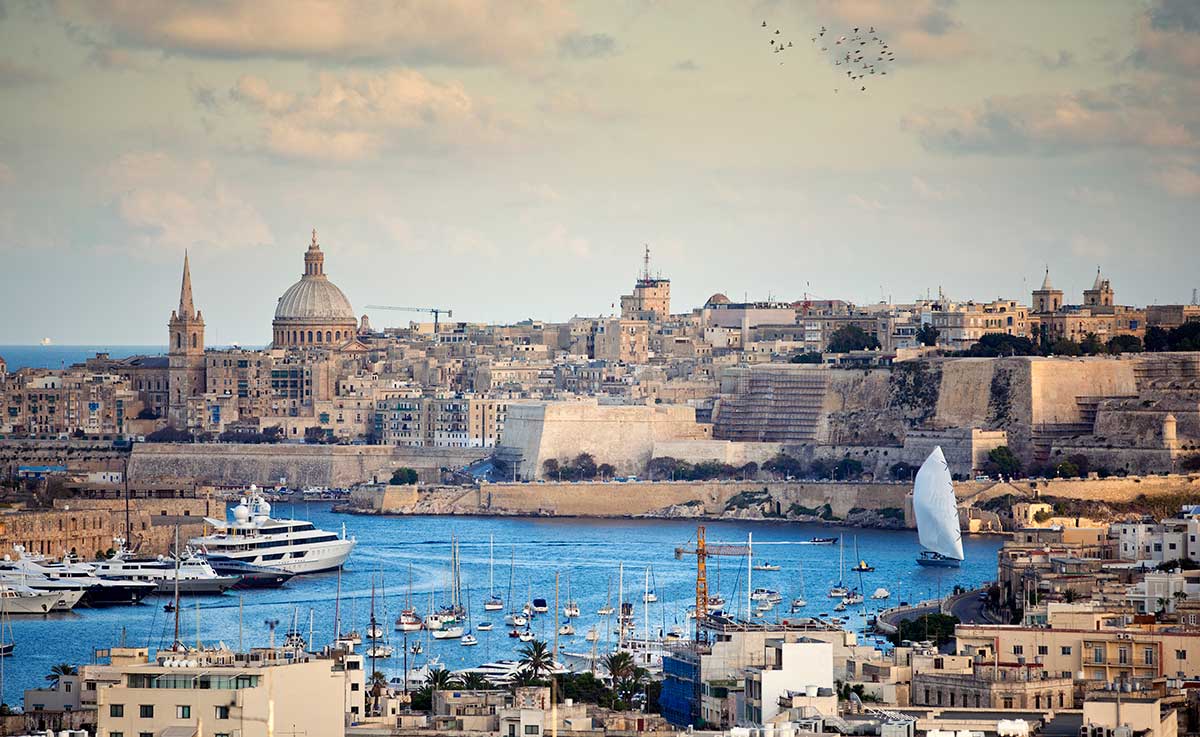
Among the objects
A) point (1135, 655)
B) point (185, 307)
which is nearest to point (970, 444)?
point (185, 307)

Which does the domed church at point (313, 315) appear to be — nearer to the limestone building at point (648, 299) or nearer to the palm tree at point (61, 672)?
the limestone building at point (648, 299)

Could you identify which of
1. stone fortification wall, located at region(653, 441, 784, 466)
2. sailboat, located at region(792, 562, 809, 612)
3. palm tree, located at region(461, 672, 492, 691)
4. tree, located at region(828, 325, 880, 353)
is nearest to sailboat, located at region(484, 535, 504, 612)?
sailboat, located at region(792, 562, 809, 612)

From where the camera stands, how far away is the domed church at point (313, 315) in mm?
→ 103062

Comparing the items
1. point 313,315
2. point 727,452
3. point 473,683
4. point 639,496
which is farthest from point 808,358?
point 473,683

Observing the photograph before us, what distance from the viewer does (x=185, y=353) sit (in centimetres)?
9431

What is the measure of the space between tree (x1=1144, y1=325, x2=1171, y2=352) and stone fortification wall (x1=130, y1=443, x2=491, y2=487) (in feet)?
57.5

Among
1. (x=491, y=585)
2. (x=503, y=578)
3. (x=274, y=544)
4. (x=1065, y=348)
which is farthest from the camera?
(x=1065, y=348)

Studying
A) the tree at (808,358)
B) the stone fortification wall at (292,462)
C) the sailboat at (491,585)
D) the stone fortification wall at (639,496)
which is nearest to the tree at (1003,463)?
the stone fortification wall at (639,496)

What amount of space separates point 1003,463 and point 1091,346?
7.30m

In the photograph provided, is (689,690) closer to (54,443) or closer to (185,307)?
(54,443)

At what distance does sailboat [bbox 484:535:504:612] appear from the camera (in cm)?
4862

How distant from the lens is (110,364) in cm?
9838

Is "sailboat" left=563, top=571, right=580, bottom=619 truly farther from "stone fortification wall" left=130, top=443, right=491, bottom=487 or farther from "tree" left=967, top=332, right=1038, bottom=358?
"stone fortification wall" left=130, top=443, right=491, bottom=487

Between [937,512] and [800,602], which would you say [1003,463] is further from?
[800,602]
